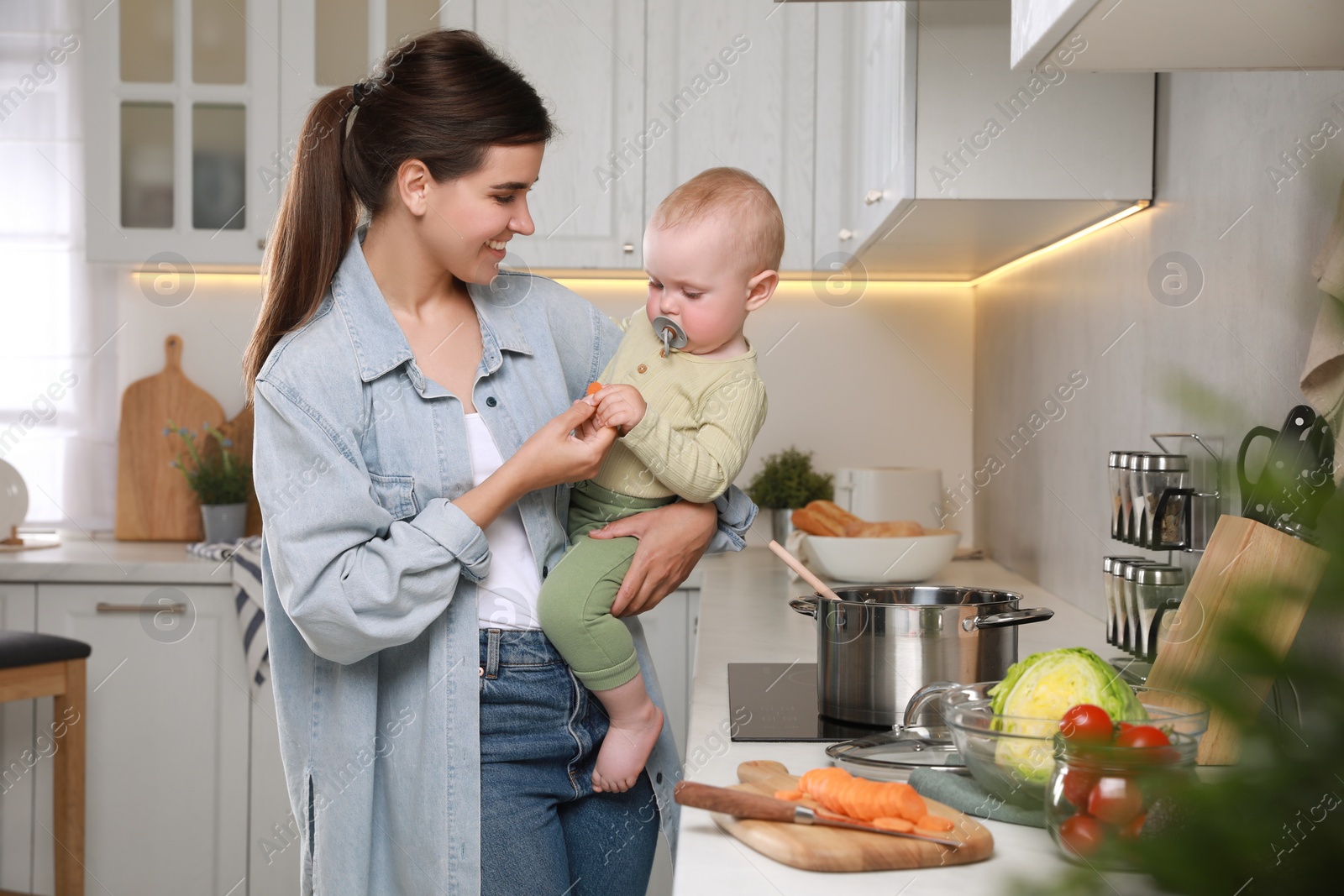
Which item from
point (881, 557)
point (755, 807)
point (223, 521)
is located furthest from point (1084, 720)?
point (223, 521)

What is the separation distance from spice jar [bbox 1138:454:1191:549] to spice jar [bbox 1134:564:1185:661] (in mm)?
72

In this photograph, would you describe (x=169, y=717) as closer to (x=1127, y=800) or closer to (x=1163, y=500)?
(x=1163, y=500)

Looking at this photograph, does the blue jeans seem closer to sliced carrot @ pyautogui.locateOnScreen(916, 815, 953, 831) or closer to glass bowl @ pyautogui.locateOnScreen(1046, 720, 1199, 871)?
sliced carrot @ pyautogui.locateOnScreen(916, 815, 953, 831)

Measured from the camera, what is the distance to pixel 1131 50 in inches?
33.7

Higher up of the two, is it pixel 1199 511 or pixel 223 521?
pixel 1199 511

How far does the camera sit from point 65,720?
2.37 metres

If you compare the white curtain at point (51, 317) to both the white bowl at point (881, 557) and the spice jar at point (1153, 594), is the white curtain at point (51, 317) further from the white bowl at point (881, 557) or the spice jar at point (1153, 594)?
the spice jar at point (1153, 594)

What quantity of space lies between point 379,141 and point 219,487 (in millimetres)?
1917

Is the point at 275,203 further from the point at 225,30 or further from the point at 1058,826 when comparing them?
the point at 1058,826

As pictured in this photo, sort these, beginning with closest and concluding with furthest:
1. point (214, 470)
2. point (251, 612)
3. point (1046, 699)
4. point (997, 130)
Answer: point (1046, 699) < point (997, 130) < point (251, 612) < point (214, 470)

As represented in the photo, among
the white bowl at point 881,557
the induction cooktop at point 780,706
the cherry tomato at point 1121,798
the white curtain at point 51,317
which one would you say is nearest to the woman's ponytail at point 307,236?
the induction cooktop at point 780,706

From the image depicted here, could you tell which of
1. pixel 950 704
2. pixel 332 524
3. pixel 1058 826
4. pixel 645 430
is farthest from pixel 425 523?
pixel 1058 826

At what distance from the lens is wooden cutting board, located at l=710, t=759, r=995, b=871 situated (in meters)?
0.74

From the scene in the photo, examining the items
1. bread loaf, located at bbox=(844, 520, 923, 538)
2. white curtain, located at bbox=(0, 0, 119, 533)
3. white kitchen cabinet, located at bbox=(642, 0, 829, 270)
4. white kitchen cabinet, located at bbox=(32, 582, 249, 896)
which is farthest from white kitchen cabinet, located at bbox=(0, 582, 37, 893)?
bread loaf, located at bbox=(844, 520, 923, 538)
